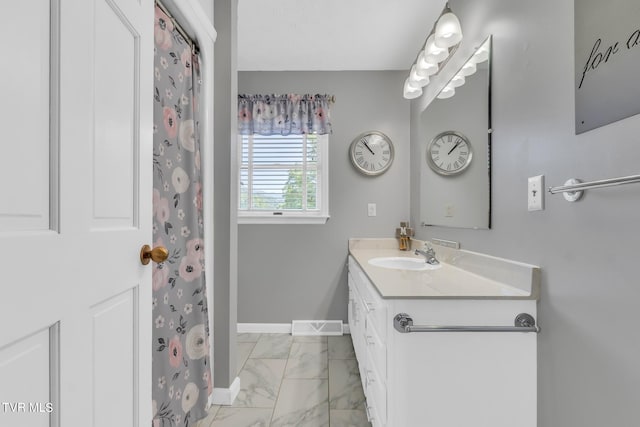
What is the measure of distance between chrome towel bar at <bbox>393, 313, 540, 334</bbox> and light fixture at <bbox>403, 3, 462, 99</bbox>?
1256 mm

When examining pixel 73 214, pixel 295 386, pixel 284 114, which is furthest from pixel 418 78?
pixel 295 386

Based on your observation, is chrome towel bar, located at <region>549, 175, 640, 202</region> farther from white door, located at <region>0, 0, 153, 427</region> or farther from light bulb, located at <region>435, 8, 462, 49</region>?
white door, located at <region>0, 0, 153, 427</region>

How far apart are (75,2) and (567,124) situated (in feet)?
4.47

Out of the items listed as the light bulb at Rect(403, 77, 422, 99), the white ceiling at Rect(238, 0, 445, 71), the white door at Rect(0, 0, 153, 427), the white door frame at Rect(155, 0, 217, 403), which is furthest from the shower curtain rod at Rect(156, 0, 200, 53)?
the light bulb at Rect(403, 77, 422, 99)

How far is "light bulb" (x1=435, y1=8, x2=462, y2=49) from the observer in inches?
63.9

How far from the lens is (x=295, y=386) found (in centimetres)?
193

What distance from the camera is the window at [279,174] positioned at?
284cm

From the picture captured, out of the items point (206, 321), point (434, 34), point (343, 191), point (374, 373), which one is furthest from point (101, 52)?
point (343, 191)

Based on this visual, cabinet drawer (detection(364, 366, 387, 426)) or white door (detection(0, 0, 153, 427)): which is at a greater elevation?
white door (detection(0, 0, 153, 427))

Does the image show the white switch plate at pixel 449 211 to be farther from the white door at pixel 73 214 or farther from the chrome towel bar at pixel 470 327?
the white door at pixel 73 214

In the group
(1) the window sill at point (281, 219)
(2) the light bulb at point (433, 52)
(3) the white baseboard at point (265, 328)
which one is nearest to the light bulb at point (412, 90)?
(2) the light bulb at point (433, 52)

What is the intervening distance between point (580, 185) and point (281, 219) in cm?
227

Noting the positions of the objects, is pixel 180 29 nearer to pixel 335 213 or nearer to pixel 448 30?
pixel 448 30

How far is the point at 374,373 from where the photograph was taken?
4.52ft
